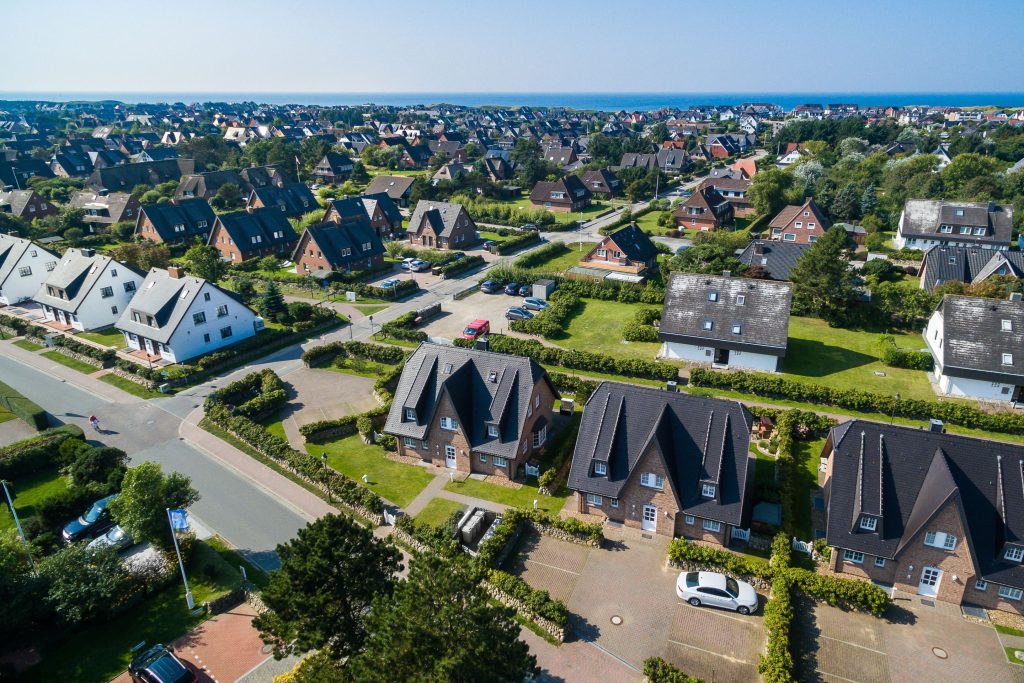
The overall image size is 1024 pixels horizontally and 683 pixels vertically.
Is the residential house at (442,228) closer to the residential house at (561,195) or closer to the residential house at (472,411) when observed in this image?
the residential house at (561,195)

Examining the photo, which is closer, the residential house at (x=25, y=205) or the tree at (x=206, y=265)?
the tree at (x=206, y=265)

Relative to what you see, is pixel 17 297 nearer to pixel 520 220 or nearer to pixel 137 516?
pixel 137 516

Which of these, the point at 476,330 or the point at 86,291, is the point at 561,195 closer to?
the point at 476,330

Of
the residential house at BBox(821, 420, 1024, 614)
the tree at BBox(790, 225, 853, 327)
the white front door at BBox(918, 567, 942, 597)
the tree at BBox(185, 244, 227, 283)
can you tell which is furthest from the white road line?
the tree at BBox(185, 244, 227, 283)

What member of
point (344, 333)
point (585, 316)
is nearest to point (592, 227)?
point (585, 316)

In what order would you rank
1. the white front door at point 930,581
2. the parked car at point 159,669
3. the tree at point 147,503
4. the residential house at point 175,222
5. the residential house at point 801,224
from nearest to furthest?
the parked car at point 159,669 → the white front door at point 930,581 → the tree at point 147,503 → the residential house at point 801,224 → the residential house at point 175,222

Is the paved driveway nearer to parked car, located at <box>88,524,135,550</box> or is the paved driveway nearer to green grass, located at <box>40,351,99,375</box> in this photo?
parked car, located at <box>88,524,135,550</box>

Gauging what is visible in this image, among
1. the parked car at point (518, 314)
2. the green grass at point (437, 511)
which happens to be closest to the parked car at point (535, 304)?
the parked car at point (518, 314)
